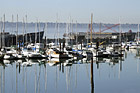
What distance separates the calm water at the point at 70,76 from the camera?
41.9 metres

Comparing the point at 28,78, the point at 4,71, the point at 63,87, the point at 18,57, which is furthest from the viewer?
the point at 18,57

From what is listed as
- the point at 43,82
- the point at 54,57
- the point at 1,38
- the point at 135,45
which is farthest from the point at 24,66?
the point at 135,45

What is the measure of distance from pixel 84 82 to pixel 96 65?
16.5m

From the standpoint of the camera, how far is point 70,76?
50.7m

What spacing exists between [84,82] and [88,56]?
1014 inches

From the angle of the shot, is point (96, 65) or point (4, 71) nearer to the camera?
point (4, 71)

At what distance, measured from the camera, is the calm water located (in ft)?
138

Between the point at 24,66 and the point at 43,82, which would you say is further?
the point at 24,66

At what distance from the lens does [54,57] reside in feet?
225

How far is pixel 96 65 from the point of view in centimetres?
6228

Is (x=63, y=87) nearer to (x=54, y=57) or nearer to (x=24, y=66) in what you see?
(x=24, y=66)

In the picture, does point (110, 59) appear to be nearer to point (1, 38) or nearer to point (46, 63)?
point (46, 63)

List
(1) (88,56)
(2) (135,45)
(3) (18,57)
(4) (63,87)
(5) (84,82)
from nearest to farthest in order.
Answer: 1. (4) (63,87)
2. (5) (84,82)
3. (3) (18,57)
4. (1) (88,56)
5. (2) (135,45)

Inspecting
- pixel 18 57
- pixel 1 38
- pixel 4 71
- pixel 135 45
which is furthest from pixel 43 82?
pixel 135 45
